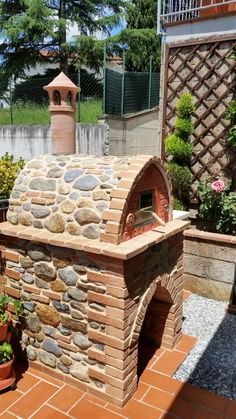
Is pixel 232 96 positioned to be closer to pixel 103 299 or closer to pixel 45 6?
pixel 103 299

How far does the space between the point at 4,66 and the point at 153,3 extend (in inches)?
284

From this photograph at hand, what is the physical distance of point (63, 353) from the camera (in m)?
3.91

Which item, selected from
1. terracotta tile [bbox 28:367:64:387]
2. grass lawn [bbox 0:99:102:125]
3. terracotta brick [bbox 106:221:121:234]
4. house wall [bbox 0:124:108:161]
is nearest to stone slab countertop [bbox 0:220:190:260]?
terracotta brick [bbox 106:221:121:234]

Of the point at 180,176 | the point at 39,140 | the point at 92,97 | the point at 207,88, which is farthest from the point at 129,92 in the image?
the point at 180,176

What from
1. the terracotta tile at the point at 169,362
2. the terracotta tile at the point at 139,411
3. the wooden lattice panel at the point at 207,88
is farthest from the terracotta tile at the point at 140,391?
the wooden lattice panel at the point at 207,88

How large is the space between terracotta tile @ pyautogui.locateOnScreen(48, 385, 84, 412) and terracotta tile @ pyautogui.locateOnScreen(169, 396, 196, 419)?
3.27ft

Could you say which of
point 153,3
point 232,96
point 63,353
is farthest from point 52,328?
point 153,3

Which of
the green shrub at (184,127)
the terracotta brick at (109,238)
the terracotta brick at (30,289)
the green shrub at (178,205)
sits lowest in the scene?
the terracotta brick at (30,289)

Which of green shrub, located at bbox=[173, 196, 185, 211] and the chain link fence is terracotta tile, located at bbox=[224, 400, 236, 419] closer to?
green shrub, located at bbox=[173, 196, 185, 211]

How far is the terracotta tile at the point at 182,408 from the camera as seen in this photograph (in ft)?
11.7

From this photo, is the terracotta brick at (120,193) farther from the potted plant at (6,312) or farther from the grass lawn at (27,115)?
the grass lawn at (27,115)

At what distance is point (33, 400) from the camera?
3.68 m

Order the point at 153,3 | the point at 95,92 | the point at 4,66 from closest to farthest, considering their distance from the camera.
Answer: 1. the point at 95,92
2. the point at 4,66
3. the point at 153,3

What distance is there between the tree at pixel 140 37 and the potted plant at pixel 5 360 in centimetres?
1318
